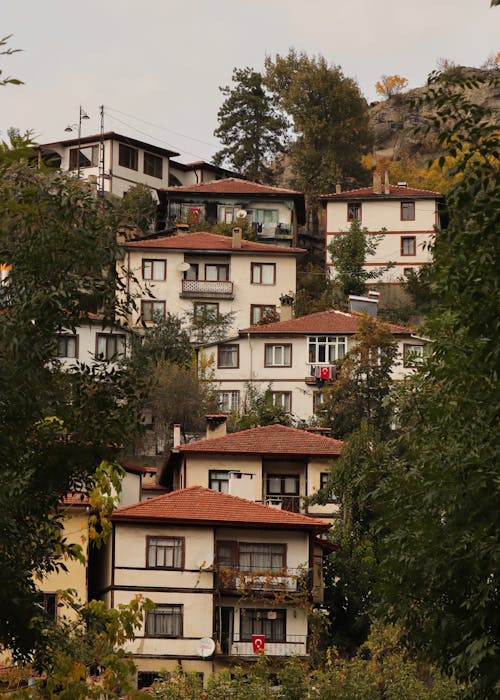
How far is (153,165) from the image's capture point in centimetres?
10138

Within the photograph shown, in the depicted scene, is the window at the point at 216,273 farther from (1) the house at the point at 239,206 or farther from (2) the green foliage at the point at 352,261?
(1) the house at the point at 239,206

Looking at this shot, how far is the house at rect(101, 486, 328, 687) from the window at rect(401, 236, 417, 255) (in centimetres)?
3601

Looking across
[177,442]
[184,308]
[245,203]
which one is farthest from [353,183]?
[177,442]

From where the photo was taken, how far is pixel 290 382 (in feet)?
241

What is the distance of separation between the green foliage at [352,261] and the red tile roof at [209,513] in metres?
30.9

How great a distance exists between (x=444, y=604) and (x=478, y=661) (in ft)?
8.05

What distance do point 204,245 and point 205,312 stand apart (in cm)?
448

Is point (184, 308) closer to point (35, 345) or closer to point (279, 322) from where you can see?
point (279, 322)

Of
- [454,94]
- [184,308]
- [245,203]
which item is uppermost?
[245,203]

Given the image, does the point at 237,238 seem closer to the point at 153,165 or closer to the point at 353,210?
the point at 353,210

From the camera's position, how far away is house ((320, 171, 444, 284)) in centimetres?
8738

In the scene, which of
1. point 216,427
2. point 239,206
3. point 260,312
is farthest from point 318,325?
point 239,206

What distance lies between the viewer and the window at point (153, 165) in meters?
101

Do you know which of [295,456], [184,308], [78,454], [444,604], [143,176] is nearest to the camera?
[78,454]
